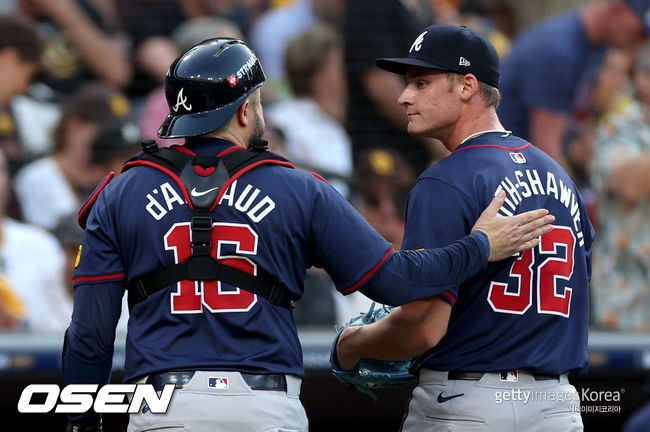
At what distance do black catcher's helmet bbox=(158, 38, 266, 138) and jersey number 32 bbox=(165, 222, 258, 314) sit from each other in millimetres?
278

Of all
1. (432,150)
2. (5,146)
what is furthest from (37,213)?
(432,150)

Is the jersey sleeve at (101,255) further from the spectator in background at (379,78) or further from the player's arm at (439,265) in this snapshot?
the spectator in background at (379,78)

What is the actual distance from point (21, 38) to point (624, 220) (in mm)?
3859

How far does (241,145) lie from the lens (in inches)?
104

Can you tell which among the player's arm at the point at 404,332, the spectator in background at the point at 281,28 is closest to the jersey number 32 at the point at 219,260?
the player's arm at the point at 404,332

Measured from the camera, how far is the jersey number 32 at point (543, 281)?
273 cm

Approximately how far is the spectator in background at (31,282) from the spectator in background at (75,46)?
41.6 inches

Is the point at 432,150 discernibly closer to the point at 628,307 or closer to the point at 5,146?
the point at 628,307

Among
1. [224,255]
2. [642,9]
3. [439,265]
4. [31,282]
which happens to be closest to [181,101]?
[224,255]

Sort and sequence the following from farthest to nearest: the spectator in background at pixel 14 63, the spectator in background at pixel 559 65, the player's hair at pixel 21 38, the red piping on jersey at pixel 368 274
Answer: the spectator in background at pixel 559 65 → the player's hair at pixel 21 38 → the spectator in background at pixel 14 63 → the red piping on jersey at pixel 368 274

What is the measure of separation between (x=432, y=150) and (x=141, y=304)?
425 centimetres

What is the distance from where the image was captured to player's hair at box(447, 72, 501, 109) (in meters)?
2.90

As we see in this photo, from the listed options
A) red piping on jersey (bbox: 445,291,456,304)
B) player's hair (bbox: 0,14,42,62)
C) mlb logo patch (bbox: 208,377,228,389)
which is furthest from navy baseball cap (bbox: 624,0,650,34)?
mlb logo patch (bbox: 208,377,228,389)

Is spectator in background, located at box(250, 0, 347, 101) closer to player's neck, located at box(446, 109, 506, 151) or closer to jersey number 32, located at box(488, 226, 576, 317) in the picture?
player's neck, located at box(446, 109, 506, 151)
